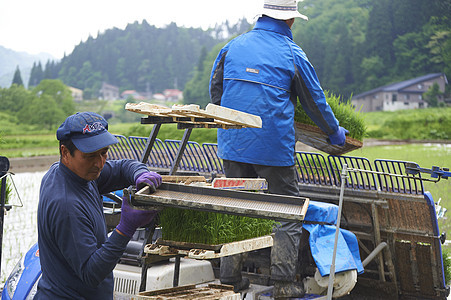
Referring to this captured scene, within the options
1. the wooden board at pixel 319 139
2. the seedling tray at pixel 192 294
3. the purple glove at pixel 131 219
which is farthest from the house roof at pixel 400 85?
the purple glove at pixel 131 219

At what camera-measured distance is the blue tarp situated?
4367 mm

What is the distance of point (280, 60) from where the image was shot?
13.8 ft

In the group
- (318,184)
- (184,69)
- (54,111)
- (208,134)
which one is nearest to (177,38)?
(184,69)

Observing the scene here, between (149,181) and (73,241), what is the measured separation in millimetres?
465

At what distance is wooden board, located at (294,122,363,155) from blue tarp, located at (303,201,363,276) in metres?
0.54

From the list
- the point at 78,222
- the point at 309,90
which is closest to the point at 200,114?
the point at 78,222

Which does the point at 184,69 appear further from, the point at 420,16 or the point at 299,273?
the point at 299,273

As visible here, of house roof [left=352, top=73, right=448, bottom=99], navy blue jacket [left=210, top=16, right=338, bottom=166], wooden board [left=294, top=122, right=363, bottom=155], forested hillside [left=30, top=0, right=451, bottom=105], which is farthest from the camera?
house roof [left=352, top=73, right=448, bottom=99]

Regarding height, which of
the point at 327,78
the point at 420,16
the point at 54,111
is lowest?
the point at 54,111

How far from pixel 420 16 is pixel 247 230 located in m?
59.6

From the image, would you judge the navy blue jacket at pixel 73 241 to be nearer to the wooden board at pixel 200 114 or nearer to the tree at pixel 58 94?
the wooden board at pixel 200 114

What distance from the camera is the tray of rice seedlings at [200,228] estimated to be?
117 inches

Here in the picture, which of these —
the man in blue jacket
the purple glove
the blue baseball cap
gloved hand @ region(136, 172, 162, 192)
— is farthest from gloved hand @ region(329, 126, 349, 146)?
the blue baseball cap

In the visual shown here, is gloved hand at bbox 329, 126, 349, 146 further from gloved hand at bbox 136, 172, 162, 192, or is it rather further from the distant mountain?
the distant mountain
